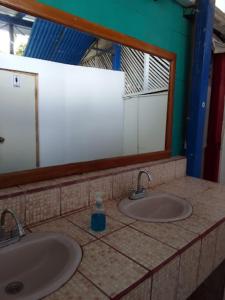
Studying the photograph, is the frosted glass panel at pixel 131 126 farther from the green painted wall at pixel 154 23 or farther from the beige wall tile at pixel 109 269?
the beige wall tile at pixel 109 269

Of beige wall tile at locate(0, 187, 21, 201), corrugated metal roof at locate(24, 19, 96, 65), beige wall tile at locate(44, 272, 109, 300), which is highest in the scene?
corrugated metal roof at locate(24, 19, 96, 65)

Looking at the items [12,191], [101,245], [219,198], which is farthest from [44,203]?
[219,198]

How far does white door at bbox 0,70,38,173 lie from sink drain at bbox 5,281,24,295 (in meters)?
0.51

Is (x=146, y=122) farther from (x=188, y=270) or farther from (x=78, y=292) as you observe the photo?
(x=78, y=292)

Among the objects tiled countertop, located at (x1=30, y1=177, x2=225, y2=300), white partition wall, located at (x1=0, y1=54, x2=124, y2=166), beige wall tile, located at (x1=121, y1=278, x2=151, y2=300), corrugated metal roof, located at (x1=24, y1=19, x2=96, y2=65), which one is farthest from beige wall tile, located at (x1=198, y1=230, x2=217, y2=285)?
corrugated metal roof, located at (x1=24, y1=19, x2=96, y2=65)

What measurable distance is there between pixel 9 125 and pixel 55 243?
0.68 meters

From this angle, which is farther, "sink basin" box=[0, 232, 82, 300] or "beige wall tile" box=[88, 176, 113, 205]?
"beige wall tile" box=[88, 176, 113, 205]

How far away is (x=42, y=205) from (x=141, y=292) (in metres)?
0.55

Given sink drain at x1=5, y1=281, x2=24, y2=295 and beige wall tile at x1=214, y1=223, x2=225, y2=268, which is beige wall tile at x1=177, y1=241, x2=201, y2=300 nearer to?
beige wall tile at x1=214, y1=223, x2=225, y2=268

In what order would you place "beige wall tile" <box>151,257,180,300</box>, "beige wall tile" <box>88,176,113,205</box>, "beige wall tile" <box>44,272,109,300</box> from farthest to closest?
"beige wall tile" <box>88,176,113,205</box> → "beige wall tile" <box>151,257,180,300</box> → "beige wall tile" <box>44,272,109,300</box>

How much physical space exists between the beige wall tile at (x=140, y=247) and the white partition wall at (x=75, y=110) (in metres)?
0.52

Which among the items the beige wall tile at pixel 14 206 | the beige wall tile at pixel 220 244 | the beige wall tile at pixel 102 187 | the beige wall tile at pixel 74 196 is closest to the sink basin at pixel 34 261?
the beige wall tile at pixel 14 206

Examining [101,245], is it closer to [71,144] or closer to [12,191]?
[12,191]

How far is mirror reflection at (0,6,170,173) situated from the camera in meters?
1.13
